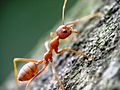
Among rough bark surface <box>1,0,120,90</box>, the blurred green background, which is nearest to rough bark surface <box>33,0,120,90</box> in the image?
rough bark surface <box>1,0,120,90</box>

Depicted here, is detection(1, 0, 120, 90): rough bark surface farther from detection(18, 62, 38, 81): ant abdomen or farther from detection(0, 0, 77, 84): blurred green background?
detection(0, 0, 77, 84): blurred green background

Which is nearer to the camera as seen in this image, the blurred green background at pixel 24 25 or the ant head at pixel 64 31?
the ant head at pixel 64 31

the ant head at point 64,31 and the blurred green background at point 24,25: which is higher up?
the blurred green background at point 24,25

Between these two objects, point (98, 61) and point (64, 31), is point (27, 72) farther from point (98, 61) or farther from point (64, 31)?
point (98, 61)

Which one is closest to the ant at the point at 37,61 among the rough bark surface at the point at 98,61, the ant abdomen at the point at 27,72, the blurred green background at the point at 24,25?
the ant abdomen at the point at 27,72

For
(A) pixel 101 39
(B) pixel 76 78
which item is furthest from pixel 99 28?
(B) pixel 76 78

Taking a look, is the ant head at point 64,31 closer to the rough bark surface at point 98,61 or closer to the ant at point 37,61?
the ant at point 37,61

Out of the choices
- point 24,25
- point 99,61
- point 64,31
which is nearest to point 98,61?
point 99,61

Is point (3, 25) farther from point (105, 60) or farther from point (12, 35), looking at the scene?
point (105, 60)
